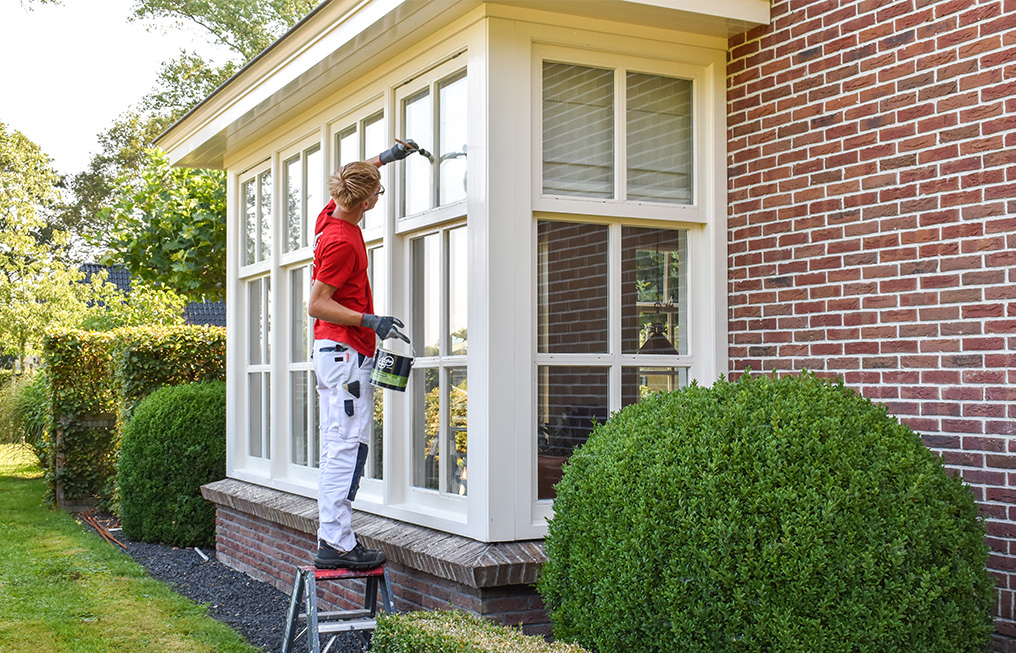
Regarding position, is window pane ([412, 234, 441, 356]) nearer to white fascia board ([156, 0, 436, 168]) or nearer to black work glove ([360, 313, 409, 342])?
black work glove ([360, 313, 409, 342])

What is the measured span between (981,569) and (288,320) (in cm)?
485

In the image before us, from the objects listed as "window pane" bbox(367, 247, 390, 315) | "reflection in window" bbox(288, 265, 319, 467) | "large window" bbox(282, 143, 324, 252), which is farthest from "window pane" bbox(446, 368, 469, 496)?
"large window" bbox(282, 143, 324, 252)

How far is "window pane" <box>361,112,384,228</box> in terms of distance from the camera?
5.69 metres

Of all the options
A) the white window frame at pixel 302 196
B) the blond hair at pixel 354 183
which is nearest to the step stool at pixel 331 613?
the blond hair at pixel 354 183

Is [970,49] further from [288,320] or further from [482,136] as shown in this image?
[288,320]

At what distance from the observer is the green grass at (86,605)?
5457 millimetres

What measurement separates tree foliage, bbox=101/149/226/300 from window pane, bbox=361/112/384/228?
4.42 metres

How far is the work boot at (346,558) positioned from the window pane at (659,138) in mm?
2103

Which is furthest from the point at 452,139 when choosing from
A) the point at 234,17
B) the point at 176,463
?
the point at 234,17

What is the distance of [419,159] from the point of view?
531cm

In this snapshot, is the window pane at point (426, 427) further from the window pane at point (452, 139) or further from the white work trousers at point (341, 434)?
the window pane at point (452, 139)

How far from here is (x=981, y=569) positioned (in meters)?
3.53

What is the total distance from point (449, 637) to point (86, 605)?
12.2ft

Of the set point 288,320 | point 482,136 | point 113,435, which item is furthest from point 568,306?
point 113,435
